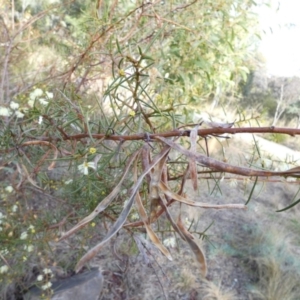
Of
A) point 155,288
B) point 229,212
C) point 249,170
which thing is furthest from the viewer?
point 229,212

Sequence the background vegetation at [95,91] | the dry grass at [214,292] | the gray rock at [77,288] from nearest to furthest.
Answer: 1. the background vegetation at [95,91]
2. the gray rock at [77,288]
3. the dry grass at [214,292]

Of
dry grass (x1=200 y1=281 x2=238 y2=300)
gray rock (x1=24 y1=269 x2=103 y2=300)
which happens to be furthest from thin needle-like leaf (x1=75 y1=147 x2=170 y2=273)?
dry grass (x1=200 y1=281 x2=238 y2=300)

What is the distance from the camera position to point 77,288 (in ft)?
5.48

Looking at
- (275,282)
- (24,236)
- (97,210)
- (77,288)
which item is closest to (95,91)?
(24,236)

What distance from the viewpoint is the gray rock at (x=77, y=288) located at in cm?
160

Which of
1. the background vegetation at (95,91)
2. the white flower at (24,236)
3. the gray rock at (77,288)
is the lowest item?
the gray rock at (77,288)

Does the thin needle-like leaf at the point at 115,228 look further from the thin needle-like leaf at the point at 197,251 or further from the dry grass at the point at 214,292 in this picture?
the dry grass at the point at 214,292

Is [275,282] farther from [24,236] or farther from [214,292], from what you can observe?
[24,236]

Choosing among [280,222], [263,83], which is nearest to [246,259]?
[280,222]

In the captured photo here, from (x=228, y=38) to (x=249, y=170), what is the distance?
4.67ft

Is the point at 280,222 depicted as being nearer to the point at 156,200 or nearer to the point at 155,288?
the point at 155,288

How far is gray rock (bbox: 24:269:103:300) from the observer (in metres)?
1.60

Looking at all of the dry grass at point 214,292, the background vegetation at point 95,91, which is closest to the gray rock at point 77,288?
the background vegetation at point 95,91

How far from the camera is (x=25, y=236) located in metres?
1.27
